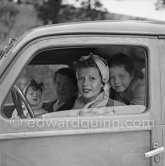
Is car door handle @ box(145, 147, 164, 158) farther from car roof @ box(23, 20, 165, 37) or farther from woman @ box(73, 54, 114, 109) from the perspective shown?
car roof @ box(23, 20, 165, 37)

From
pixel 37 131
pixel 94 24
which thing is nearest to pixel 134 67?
pixel 94 24

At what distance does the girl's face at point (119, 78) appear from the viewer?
111 inches

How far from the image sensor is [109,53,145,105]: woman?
2.80 m

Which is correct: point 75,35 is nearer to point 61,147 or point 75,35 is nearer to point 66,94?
point 61,147

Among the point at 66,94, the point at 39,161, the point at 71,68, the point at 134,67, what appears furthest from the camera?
the point at 71,68

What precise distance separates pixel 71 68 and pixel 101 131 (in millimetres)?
1314

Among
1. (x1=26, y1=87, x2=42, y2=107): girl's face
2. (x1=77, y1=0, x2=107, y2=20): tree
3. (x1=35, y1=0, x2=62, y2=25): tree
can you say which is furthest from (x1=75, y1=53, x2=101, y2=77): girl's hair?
(x1=35, y1=0, x2=62, y2=25): tree

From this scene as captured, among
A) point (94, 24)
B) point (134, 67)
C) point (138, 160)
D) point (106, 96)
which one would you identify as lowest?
point (138, 160)

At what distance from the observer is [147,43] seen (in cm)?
259

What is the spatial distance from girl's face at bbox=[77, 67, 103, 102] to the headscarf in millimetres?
28

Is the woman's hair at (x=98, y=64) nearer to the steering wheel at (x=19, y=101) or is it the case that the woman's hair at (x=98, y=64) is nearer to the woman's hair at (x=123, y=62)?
the woman's hair at (x=123, y=62)

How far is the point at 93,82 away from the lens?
277 cm

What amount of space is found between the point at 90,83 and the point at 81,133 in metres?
0.46

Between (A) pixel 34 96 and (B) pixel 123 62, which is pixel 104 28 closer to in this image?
(B) pixel 123 62
